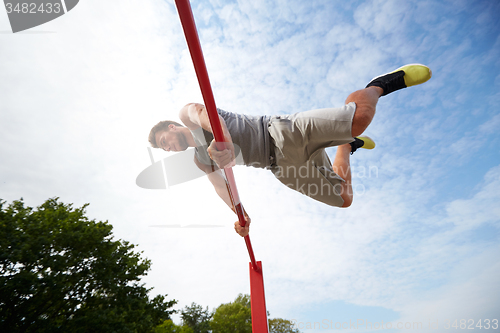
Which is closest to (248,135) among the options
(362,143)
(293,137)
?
(293,137)

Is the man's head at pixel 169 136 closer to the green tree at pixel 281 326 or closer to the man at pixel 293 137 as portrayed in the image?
the man at pixel 293 137

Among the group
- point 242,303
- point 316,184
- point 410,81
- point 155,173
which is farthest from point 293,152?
point 242,303

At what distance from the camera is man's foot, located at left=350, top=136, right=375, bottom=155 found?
3.26 meters

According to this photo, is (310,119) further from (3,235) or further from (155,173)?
(3,235)

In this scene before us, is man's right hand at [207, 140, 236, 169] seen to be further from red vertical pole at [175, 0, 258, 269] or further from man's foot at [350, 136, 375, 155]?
man's foot at [350, 136, 375, 155]

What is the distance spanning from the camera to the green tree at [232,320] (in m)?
19.5

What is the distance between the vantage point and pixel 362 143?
3287 mm

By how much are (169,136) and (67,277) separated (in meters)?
8.40

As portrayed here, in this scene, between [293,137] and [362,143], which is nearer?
[293,137]

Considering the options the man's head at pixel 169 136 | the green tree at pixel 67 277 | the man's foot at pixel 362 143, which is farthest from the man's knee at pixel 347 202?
the green tree at pixel 67 277

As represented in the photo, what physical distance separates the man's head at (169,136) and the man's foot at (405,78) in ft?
5.93

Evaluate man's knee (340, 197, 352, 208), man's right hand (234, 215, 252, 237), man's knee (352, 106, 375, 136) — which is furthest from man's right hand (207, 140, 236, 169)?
man's knee (340, 197, 352, 208)

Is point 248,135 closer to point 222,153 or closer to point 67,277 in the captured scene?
point 222,153

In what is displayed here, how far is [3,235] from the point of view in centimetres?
743
